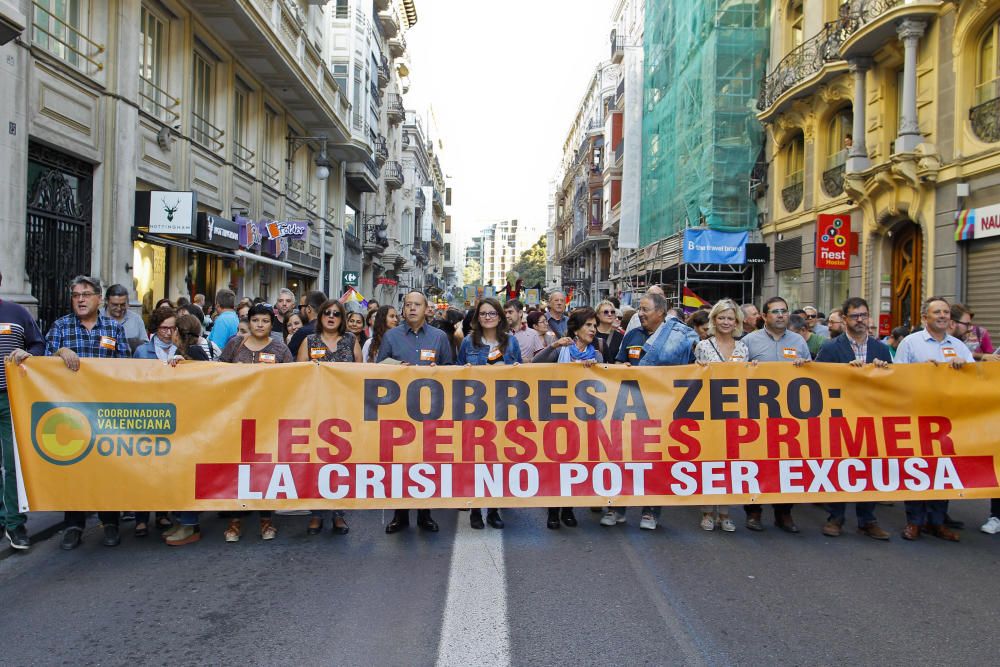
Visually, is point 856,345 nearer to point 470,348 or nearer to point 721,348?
point 721,348

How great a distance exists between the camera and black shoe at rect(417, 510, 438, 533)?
6.15 m

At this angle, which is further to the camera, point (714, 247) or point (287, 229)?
point (714, 247)

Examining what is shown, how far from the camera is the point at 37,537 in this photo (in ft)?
19.0

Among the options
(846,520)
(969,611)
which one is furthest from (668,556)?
(846,520)

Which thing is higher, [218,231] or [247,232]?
[247,232]

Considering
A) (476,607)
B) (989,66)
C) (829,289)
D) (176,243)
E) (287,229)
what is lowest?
(476,607)

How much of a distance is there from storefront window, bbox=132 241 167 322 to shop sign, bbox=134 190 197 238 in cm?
53

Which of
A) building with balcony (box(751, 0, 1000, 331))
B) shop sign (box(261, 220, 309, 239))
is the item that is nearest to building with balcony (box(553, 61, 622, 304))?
building with balcony (box(751, 0, 1000, 331))


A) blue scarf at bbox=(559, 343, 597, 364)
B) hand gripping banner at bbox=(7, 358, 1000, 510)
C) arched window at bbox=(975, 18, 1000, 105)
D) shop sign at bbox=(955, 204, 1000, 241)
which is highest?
arched window at bbox=(975, 18, 1000, 105)

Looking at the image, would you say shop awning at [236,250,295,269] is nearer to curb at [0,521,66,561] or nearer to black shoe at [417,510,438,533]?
curb at [0,521,66,561]

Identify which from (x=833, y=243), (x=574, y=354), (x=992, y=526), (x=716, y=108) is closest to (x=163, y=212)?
(x=574, y=354)

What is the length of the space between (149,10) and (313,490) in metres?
13.3

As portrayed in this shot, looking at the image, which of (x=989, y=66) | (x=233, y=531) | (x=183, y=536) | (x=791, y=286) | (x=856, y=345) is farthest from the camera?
(x=791, y=286)

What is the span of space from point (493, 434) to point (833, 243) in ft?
49.5
